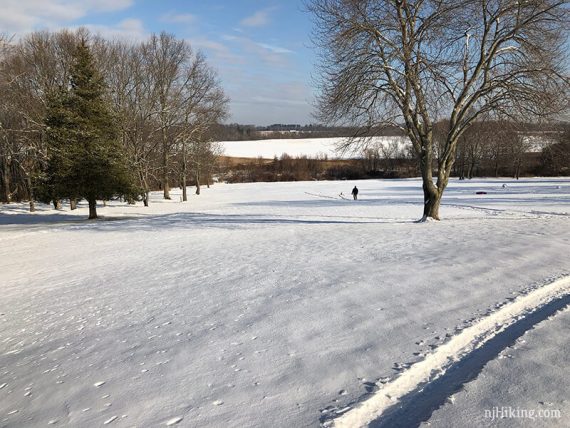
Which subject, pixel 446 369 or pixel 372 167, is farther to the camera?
pixel 372 167

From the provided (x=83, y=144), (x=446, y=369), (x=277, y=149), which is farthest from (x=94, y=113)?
(x=277, y=149)

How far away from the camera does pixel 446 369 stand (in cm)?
393

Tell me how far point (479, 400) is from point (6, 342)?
656 cm

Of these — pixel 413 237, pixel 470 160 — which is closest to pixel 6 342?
pixel 413 237

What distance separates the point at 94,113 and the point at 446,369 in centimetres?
2416

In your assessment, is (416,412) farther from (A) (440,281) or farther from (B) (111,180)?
(B) (111,180)

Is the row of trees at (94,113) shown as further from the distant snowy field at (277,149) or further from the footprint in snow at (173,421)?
the distant snowy field at (277,149)

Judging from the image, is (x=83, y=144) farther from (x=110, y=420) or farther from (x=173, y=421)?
(x=173, y=421)

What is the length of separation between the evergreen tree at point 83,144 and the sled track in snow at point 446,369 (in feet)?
72.2

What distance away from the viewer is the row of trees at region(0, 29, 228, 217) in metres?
22.1

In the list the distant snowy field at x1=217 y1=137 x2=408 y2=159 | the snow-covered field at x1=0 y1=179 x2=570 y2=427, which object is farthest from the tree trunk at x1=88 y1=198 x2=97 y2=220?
the distant snowy field at x1=217 y1=137 x2=408 y2=159

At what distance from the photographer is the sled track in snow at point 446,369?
325 cm

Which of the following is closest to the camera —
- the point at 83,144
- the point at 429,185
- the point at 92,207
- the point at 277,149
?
the point at 429,185

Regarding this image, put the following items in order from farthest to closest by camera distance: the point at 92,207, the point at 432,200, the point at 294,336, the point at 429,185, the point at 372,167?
the point at 372,167, the point at 92,207, the point at 432,200, the point at 429,185, the point at 294,336
